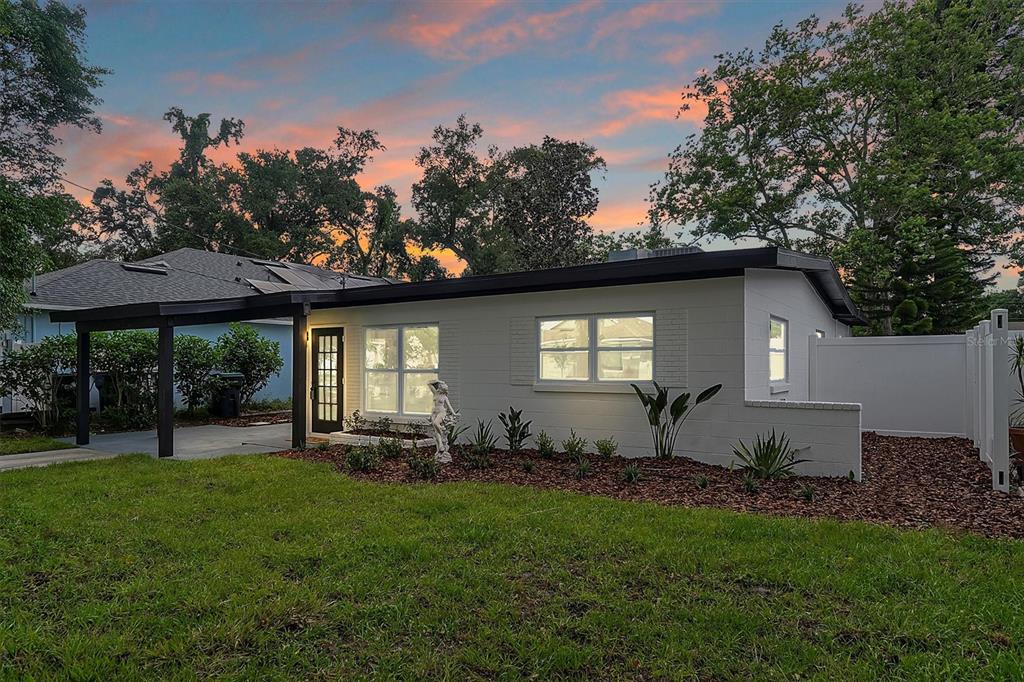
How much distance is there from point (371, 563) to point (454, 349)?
→ 5.57 metres

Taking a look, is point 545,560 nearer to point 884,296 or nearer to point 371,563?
point 371,563

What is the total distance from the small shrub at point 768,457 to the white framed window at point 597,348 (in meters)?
1.50

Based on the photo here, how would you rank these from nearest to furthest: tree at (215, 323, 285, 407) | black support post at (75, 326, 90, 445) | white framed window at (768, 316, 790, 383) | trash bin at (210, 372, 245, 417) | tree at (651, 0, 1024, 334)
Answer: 1. white framed window at (768, 316, 790, 383)
2. black support post at (75, 326, 90, 445)
3. trash bin at (210, 372, 245, 417)
4. tree at (215, 323, 285, 407)
5. tree at (651, 0, 1024, 334)

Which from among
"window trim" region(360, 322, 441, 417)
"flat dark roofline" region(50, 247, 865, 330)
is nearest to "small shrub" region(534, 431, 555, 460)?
"flat dark roofline" region(50, 247, 865, 330)

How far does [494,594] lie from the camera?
3436 millimetres

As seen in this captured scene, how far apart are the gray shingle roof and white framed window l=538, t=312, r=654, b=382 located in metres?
5.11

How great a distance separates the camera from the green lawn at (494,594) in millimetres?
2744

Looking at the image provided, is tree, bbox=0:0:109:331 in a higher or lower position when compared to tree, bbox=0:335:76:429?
higher

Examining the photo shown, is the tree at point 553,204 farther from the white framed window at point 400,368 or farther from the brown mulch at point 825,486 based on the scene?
the brown mulch at point 825,486

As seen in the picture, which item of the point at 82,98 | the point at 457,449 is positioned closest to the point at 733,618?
the point at 457,449

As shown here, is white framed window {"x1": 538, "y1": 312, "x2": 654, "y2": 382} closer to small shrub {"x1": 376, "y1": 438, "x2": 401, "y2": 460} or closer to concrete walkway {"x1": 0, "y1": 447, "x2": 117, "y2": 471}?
small shrub {"x1": 376, "y1": 438, "x2": 401, "y2": 460}

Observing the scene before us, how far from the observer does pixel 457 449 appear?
8375mm

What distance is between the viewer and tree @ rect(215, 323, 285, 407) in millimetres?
→ 14344

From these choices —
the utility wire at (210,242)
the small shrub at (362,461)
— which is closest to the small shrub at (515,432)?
the small shrub at (362,461)
